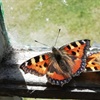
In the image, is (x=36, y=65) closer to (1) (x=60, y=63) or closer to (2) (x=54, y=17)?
(1) (x=60, y=63)

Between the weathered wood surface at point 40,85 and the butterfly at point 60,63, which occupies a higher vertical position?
the butterfly at point 60,63

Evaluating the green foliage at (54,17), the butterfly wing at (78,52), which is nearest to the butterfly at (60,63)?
the butterfly wing at (78,52)

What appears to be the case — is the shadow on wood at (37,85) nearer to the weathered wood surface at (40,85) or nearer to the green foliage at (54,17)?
the weathered wood surface at (40,85)

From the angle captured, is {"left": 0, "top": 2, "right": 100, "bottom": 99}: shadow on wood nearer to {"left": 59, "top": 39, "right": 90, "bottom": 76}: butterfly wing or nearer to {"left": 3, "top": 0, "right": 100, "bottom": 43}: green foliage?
{"left": 59, "top": 39, "right": 90, "bottom": 76}: butterfly wing

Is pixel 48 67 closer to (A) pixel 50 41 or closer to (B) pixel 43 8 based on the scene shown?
(A) pixel 50 41

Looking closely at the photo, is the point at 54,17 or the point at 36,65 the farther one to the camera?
the point at 54,17

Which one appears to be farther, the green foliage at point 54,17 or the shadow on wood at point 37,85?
the green foliage at point 54,17

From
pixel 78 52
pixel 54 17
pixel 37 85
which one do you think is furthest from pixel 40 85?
pixel 54 17
